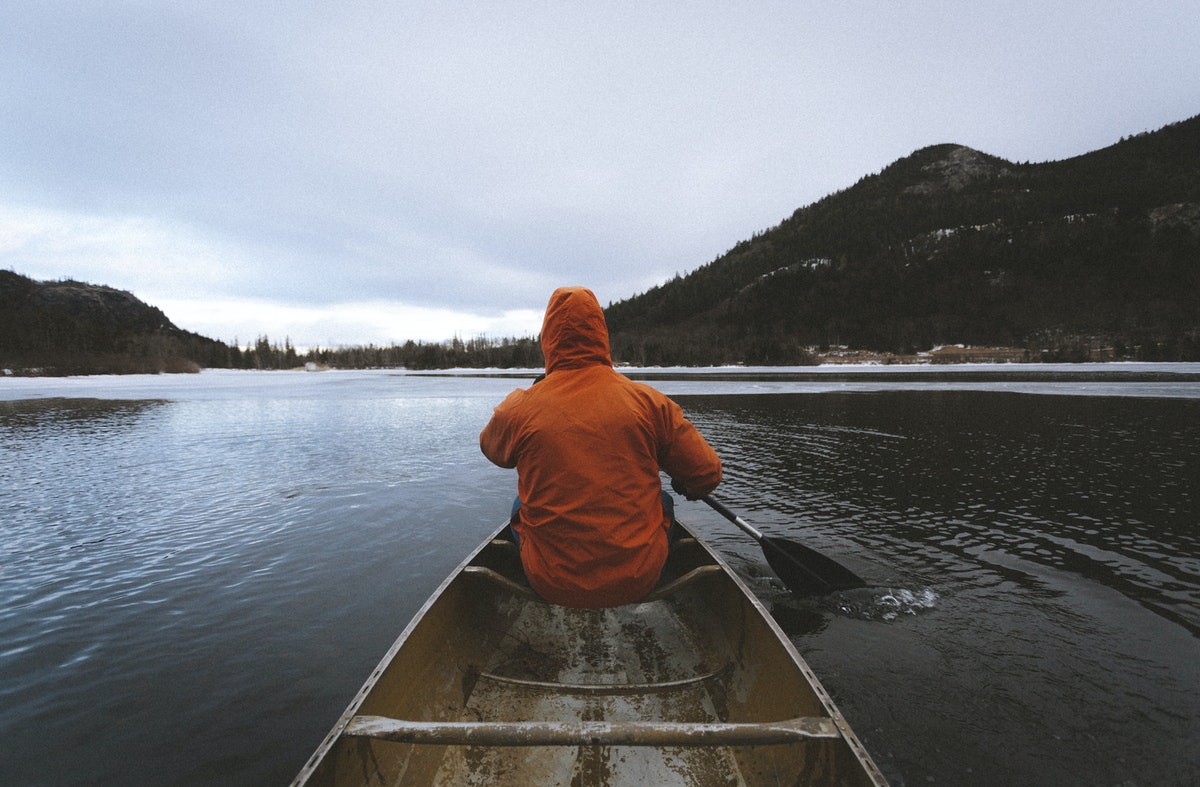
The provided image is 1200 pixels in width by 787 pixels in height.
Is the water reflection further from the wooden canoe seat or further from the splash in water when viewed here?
the wooden canoe seat

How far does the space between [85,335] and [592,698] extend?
135249 mm

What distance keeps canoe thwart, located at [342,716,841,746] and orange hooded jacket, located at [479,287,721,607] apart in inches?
35.2

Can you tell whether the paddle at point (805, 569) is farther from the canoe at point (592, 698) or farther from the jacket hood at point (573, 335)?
the jacket hood at point (573, 335)

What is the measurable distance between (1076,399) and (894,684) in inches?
1068

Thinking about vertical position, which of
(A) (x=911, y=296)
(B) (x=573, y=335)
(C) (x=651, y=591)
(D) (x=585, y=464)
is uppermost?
(A) (x=911, y=296)

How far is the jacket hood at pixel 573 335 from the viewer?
2922mm

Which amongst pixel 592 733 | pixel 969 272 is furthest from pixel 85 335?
pixel 969 272

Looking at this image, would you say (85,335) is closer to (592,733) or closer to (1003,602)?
(592,733)

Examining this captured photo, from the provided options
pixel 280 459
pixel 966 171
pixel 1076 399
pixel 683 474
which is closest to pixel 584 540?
pixel 683 474

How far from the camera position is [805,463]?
11.4m

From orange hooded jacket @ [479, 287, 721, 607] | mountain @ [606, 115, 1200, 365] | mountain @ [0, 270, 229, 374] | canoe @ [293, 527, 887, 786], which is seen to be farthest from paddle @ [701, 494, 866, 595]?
mountain @ [0, 270, 229, 374]

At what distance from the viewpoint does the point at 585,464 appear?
2.64 metres

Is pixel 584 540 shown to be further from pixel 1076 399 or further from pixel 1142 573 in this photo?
pixel 1076 399

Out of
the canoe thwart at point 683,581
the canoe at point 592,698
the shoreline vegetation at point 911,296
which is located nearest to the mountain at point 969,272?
the shoreline vegetation at point 911,296
